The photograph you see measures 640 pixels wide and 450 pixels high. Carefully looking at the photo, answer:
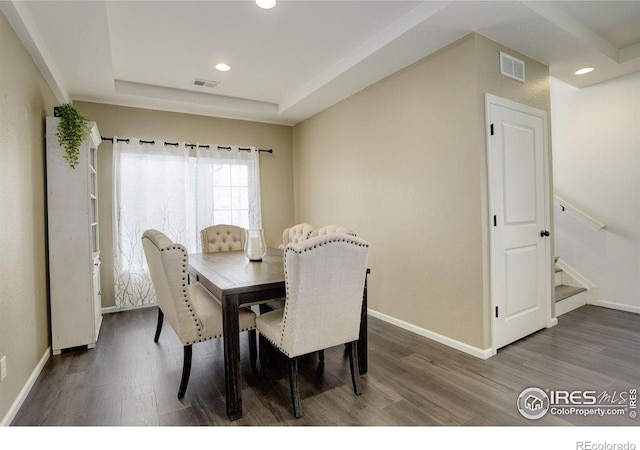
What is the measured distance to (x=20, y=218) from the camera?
2227 mm

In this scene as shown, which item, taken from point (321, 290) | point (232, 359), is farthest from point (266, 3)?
point (232, 359)

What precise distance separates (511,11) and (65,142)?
137 inches

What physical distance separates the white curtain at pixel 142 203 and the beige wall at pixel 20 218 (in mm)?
1291

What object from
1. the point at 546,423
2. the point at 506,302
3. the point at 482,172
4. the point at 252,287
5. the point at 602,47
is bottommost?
the point at 546,423

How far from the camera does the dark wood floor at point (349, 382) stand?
1.88 m

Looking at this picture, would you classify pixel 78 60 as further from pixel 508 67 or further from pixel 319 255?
pixel 508 67

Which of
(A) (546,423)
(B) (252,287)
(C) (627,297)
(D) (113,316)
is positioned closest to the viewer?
(A) (546,423)

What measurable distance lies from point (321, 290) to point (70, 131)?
2.49 m

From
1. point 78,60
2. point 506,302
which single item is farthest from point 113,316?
point 506,302

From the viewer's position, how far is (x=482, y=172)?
8.55ft

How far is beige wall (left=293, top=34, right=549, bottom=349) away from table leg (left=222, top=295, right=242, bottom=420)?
1811 millimetres

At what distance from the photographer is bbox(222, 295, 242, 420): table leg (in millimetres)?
1874

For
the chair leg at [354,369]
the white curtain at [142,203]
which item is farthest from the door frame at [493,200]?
the white curtain at [142,203]

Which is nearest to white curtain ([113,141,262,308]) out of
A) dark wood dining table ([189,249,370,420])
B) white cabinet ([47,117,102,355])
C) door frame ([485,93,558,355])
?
white cabinet ([47,117,102,355])
